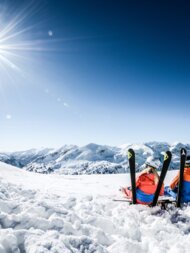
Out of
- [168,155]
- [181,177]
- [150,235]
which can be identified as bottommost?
[150,235]

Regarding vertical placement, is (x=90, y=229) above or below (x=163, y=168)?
below

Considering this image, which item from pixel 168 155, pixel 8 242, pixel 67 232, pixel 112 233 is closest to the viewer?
pixel 8 242

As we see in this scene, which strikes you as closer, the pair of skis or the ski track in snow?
the ski track in snow

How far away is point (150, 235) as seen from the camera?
6422 millimetres

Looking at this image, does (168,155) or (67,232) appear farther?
(168,155)

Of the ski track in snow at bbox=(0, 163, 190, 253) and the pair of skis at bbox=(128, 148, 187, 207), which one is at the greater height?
the pair of skis at bbox=(128, 148, 187, 207)

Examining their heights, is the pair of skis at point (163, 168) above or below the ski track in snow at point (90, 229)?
above

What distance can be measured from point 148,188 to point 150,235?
9.97 feet

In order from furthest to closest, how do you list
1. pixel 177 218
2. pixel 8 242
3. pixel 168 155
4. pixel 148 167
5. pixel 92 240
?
pixel 148 167, pixel 168 155, pixel 177 218, pixel 92 240, pixel 8 242

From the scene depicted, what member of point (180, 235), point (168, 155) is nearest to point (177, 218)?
point (180, 235)

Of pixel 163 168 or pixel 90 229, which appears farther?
pixel 163 168

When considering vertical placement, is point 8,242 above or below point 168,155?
below

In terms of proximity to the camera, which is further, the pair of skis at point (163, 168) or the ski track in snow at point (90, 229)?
the pair of skis at point (163, 168)

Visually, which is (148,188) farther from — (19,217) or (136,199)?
(19,217)
